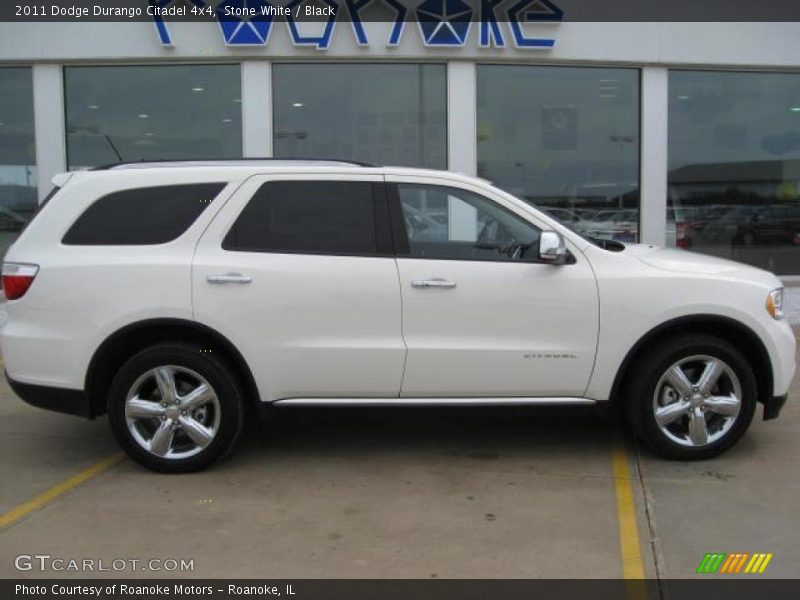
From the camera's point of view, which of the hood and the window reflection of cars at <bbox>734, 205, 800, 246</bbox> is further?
the window reflection of cars at <bbox>734, 205, 800, 246</bbox>

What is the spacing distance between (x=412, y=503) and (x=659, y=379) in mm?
1698

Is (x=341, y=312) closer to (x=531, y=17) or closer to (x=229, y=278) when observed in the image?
(x=229, y=278)

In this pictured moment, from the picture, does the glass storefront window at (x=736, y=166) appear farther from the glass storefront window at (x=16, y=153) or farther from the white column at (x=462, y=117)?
the glass storefront window at (x=16, y=153)

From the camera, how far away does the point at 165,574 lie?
3639 mm

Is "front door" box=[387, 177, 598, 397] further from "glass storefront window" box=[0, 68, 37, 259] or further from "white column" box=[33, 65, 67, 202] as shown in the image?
"glass storefront window" box=[0, 68, 37, 259]

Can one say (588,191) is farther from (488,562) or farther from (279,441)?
(488,562)

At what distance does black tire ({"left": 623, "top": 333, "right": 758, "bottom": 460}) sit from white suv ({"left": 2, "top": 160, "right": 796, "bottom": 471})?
1 centimetres

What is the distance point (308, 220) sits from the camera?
4992 mm

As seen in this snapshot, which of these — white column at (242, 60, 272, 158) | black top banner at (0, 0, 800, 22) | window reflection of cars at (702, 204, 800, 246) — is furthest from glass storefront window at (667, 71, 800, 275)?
white column at (242, 60, 272, 158)

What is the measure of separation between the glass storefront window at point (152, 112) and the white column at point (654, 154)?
6057mm

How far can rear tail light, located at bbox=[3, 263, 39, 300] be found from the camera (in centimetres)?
483

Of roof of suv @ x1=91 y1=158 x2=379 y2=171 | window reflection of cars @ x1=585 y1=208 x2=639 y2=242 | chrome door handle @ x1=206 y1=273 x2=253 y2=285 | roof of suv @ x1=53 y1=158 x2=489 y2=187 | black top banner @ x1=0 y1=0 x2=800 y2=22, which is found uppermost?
black top banner @ x1=0 y1=0 x2=800 y2=22

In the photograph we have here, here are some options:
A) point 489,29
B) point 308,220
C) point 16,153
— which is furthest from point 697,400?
point 16,153
